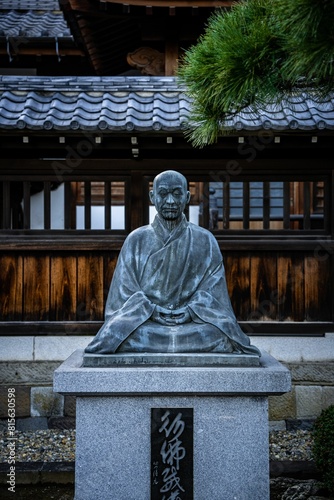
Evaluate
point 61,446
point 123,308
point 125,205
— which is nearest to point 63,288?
point 125,205

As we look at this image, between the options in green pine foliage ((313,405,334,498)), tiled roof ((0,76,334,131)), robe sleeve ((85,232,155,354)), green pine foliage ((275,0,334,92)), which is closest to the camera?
green pine foliage ((275,0,334,92))

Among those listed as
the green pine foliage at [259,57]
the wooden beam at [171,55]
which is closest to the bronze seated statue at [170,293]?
the green pine foliage at [259,57]

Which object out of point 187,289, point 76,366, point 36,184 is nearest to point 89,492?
point 76,366

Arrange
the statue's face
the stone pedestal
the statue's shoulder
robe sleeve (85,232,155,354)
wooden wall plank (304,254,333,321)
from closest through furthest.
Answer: the stone pedestal
robe sleeve (85,232,155,354)
the statue's face
the statue's shoulder
wooden wall plank (304,254,333,321)

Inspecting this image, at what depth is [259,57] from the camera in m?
3.99

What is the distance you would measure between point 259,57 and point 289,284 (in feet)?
14.2

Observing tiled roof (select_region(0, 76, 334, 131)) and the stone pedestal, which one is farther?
tiled roof (select_region(0, 76, 334, 131))

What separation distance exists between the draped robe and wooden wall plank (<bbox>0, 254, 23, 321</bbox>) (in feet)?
10.6

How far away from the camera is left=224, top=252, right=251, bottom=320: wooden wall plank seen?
7.78 meters

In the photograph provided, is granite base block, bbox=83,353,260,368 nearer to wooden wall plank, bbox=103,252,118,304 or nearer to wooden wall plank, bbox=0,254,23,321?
wooden wall plank, bbox=103,252,118,304

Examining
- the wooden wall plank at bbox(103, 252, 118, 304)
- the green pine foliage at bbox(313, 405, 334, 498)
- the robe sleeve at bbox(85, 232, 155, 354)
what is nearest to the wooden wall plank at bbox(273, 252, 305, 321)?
the green pine foliage at bbox(313, 405, 334, 498)

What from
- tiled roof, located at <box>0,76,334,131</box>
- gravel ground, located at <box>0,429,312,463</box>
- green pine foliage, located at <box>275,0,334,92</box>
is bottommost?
gravel ground, located at <box>0,429,312,463</box>

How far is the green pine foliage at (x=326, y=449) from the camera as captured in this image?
549 cm

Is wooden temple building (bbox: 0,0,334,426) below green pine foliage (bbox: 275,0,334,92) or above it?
below
